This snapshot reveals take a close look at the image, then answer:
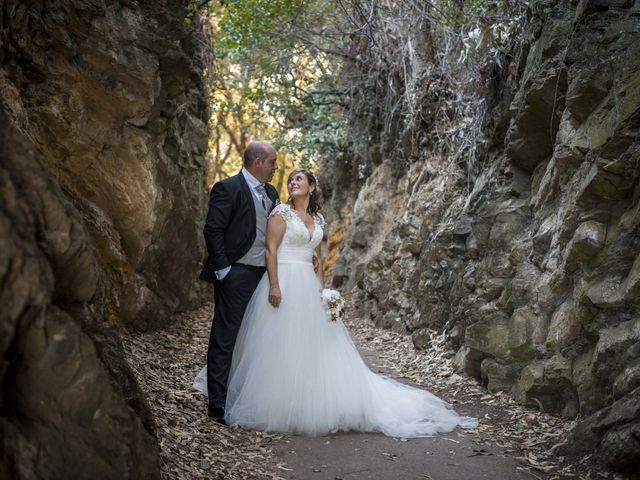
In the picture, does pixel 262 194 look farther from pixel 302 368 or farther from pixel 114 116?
pixel 114 116

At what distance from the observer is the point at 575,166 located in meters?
5.73

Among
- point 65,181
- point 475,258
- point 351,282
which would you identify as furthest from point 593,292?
point 351,282

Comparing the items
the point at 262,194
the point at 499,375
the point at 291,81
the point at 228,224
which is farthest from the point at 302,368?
the point at 291,81

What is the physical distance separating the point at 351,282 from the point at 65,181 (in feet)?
26.2

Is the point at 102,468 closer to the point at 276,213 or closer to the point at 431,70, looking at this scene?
the point at 276,213

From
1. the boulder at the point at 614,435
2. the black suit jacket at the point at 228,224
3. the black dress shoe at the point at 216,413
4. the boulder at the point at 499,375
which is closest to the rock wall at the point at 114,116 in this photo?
the black suit jacket at the point at 228,224

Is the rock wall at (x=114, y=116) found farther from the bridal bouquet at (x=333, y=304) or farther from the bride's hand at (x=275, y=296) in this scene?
the bridal bouquet at (x=333, y=304)

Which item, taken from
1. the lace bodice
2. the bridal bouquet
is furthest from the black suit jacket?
the bridal bouquet

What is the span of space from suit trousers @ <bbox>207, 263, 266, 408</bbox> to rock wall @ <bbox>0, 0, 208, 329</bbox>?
2.03 m

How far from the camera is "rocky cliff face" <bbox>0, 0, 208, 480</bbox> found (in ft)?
8.29

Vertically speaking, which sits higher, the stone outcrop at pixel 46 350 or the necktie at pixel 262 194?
the necktie at pixel 262 194

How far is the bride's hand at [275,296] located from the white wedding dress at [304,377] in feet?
0.25

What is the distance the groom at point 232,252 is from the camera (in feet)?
17.9

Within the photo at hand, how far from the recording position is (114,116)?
6863mm
